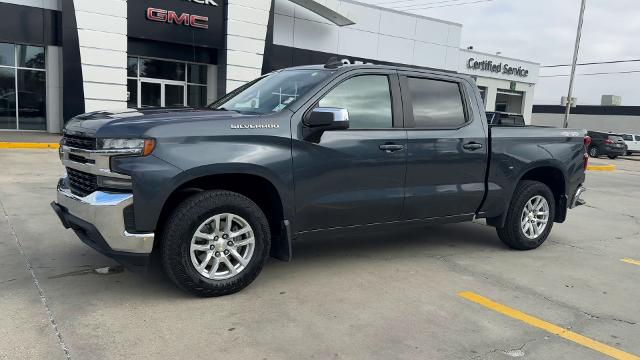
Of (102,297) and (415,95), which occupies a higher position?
(415,95)

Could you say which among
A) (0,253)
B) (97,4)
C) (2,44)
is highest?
(97,4)

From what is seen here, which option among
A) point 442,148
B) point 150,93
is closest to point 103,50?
point 150,93

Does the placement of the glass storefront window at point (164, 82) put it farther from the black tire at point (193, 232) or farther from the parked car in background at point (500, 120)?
the black tire at point (193, 232)

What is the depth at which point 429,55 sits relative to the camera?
28.8 meters

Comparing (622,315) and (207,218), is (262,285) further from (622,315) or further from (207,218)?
(622,315)

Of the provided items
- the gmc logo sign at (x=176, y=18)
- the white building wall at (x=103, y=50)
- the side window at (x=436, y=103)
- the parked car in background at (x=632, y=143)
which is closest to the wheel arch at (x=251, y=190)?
the side window at (x=436, y=103)

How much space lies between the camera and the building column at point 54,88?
19578mm

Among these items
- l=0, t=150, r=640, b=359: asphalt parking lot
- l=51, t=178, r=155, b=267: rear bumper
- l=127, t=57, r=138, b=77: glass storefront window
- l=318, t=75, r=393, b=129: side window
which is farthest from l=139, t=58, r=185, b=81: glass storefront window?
l=51, t=178, r=155, b=267: rear bumper

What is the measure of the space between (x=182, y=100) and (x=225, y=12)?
4.32 metres

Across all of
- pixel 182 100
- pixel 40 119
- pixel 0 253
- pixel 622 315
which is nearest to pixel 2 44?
pixel 40 119

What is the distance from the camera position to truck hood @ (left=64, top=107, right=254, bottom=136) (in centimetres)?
388

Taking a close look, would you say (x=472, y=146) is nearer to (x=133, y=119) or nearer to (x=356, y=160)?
(x=356, y=160)

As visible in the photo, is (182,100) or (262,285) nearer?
(262,285)

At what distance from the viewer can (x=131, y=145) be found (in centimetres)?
382
